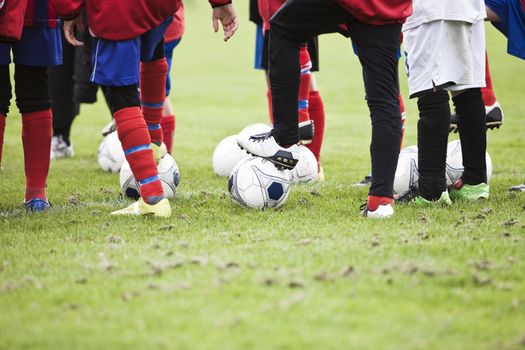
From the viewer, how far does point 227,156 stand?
270 inches

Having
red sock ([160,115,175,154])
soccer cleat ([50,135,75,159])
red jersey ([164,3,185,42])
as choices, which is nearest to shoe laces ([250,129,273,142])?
red sock ([160,115,175,154])

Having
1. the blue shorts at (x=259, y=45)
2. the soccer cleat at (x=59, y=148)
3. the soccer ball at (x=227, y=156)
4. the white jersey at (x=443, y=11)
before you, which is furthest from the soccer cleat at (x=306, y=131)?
the soccer cleat at (x=59, y=148)

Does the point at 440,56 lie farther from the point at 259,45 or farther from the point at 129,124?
the point at 259,45

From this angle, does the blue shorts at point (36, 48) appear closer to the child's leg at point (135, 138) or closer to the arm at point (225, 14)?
the child's leg at point (135, 138)

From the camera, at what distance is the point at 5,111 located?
17.0ft

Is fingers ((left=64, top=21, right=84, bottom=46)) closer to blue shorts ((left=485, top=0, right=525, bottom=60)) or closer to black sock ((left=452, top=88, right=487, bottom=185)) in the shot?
black sock ((left=452, top=88, right=487, bottom=185))

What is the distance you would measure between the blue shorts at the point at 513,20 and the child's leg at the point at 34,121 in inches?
127

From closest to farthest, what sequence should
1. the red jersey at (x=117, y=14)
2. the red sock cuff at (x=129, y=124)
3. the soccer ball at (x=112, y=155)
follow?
the red jersey at (x=117, y=14) → the red sock cuff at (x=129, y=124) → the soccer ball at (x=112, y=155)

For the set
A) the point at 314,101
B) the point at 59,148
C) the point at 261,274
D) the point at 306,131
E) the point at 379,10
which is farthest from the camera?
the point at 59,148

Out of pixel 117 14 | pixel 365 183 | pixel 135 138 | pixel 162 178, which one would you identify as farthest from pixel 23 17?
pixel 365 183

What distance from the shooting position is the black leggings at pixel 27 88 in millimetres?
5086

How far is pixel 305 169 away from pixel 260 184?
5.07 ft

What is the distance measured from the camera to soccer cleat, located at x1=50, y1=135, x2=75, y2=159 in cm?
866

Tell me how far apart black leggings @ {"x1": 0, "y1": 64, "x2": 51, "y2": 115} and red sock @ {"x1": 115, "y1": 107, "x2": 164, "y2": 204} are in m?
0.84
